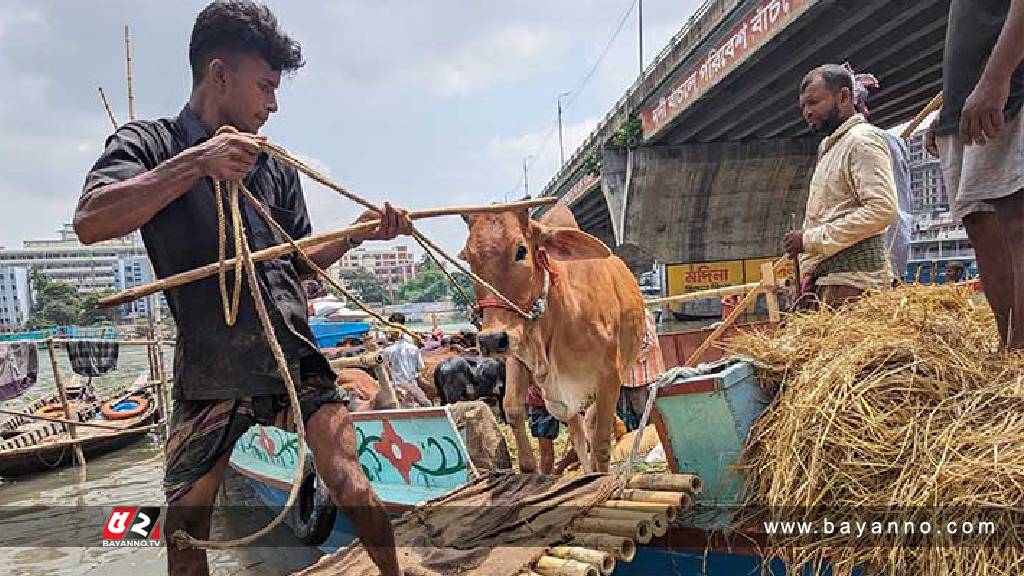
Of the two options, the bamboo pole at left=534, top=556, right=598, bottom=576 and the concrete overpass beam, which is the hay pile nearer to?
the bamboo pole at left=534, top=556, right=598, bottom=576

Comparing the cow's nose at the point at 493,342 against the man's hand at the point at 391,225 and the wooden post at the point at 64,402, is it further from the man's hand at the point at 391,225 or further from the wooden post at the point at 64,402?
the wooden post at the point at 64,402

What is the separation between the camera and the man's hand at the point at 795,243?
359 cm

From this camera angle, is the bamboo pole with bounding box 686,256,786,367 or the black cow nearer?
the bamboo pole with bounding box 686,256,786,367

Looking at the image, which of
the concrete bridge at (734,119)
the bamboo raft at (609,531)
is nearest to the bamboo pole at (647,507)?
the bamboo raft at (609,531)

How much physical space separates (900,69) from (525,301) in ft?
68.7

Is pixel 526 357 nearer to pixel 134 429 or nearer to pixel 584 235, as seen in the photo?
pixel 584 235

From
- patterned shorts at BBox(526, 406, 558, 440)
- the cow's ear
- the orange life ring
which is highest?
the cow's ear

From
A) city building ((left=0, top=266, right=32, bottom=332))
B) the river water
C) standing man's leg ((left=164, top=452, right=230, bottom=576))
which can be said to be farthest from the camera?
city building ((left=0, top=266, right=32, bottom=332))

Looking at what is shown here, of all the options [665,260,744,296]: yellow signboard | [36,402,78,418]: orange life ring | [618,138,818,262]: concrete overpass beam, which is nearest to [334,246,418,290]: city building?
[36,402,78,418]: orange life ring

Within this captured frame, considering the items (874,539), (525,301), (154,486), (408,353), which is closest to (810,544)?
(874,539)

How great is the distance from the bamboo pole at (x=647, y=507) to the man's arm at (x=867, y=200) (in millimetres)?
1633

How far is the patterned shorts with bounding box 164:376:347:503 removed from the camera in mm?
2334

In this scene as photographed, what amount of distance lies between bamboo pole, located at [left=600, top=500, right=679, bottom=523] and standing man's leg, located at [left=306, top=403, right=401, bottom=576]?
38.6 inches

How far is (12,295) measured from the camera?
397 ft
